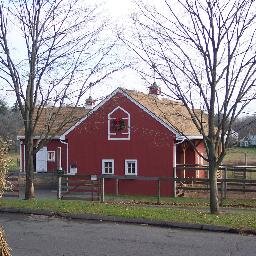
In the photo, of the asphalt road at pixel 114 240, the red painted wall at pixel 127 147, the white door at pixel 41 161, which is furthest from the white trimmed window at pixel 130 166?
the asphalt road at pixel 114 240

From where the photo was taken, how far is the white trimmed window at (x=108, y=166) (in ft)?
103

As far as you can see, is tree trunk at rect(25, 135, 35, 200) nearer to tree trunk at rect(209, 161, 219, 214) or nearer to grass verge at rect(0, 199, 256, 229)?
grass verge at rect(0, 199, 256, 229)

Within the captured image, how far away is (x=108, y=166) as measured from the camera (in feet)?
104

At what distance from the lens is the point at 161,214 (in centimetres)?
1380

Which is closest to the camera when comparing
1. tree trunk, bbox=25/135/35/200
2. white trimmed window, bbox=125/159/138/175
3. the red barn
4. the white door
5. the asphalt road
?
the asphalt road

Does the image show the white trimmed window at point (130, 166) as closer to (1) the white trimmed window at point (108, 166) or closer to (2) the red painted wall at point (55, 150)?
(1) the white trimmed window at point (108, 166)

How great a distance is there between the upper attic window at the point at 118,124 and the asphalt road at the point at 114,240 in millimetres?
17838

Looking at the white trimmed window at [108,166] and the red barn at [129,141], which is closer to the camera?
the red barn at [129,141]

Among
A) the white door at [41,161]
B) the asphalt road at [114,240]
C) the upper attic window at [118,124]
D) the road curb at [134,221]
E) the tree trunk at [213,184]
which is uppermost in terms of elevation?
the upper attic window at [118,124]

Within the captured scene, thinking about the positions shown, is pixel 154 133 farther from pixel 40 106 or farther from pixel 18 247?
pixel 18 247

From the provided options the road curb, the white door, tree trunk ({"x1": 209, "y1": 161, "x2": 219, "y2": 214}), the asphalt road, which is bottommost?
the asphalt road

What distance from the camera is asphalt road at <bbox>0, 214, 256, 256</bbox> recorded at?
9367 millimetres

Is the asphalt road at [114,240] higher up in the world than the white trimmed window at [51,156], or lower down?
lower down

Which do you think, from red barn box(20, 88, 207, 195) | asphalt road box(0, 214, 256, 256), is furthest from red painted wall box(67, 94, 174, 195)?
asphalt road box(0, 214, 256, 256)
